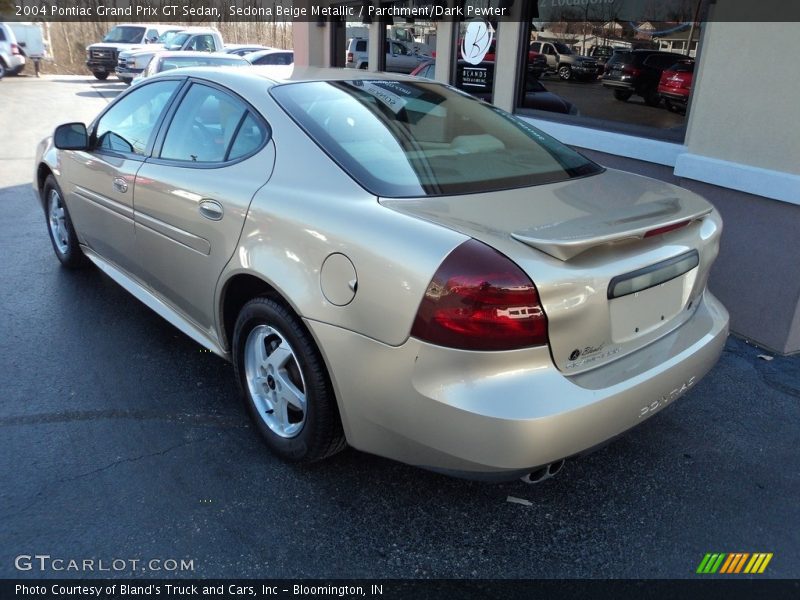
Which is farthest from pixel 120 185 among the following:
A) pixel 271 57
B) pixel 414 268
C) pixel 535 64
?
pixel 271 57

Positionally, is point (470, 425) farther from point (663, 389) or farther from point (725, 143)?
point (725, 143)

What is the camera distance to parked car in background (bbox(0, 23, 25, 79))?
76.9ft

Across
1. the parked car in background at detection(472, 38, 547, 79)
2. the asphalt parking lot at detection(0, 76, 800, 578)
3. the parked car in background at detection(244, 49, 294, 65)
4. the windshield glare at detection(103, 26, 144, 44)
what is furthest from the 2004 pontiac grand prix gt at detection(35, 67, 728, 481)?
the windshield glare at detection(103, 26, 144, 44)

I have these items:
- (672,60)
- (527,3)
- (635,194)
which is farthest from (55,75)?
(635,194)

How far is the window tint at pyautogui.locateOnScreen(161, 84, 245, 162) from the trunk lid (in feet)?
3.81

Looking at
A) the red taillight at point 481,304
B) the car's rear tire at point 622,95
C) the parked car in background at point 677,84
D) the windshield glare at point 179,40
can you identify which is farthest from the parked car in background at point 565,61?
the windshield glare at point 179,40

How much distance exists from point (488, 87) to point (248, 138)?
492 centimetres

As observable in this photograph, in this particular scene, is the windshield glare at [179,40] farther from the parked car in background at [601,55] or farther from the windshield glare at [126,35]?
the parked car in background at [601,55]

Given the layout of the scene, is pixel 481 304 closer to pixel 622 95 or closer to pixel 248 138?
pixel 248 138

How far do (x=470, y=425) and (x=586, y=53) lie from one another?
535cm

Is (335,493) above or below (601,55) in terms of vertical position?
below

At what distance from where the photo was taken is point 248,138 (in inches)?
121

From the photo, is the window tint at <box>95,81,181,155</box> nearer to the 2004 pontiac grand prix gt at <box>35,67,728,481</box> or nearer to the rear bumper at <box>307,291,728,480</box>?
the 2004 pontiac grand prix gt at <box>35,67,728,481</box>
